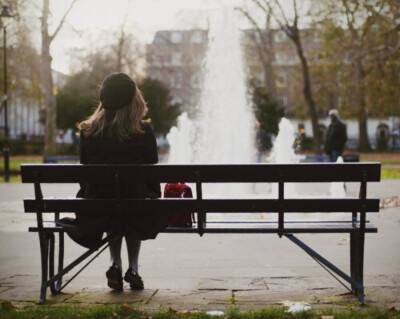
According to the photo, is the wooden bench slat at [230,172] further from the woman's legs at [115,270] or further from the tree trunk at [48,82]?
the tree trunk at [48,82]

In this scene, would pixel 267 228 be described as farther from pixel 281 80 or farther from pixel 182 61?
pixel 182 61

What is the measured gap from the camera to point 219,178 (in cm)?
446

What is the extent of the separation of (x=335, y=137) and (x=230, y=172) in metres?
12.7

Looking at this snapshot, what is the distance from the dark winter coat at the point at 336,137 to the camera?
16500 mm

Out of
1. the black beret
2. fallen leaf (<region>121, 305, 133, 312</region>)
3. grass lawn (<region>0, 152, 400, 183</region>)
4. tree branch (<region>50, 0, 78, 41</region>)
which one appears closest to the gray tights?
fallen leaf (<region>121, 305, 133, 312</region>)

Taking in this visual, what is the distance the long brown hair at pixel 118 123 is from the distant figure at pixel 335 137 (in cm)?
1222

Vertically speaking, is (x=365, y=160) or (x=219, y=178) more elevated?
(x=219, y=178)

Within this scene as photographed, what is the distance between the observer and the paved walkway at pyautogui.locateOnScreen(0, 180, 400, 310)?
454cm

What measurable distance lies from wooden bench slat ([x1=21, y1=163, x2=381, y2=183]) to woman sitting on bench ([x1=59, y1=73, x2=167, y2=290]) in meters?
0.19

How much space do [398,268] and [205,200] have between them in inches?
88.9

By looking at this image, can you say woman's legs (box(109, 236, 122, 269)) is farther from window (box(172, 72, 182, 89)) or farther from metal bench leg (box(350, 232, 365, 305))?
window (box(172, 72, 182, 89))

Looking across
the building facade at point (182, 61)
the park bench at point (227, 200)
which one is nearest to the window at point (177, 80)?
the building facade at point (182, 61)

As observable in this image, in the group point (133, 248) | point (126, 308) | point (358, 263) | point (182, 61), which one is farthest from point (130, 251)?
point (182, 61)

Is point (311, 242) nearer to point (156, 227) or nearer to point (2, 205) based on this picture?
point (156, 227)
